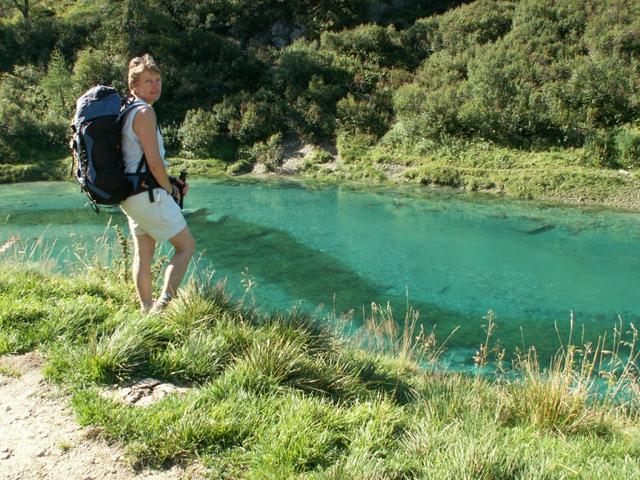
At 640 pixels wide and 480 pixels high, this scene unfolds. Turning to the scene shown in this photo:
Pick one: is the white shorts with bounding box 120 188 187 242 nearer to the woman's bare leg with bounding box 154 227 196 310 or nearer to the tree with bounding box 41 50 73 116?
the woman's bare leg with bounding box 154 227 196 310

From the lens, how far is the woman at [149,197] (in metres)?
4.09

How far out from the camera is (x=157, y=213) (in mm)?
4324

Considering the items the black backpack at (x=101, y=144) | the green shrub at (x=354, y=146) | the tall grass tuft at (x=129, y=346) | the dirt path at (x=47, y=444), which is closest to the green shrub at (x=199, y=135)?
the green shrub at (x=354, y=146)

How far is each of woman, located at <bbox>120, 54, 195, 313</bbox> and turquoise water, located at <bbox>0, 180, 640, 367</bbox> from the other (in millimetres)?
1843

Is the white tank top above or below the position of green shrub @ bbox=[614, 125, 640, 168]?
above

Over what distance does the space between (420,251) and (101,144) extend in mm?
10253

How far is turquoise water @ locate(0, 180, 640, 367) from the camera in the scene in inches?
373

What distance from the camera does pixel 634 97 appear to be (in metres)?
21.3

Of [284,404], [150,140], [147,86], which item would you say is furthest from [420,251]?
[284,404]

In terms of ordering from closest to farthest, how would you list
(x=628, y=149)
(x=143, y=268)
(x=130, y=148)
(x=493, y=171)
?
(x=130, y=148) → (x=143, y=268) → (x=628, y=149) → (x=493, y=171)

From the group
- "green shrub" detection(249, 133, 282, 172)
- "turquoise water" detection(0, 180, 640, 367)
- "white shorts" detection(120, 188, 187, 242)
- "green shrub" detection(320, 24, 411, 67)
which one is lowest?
"turquoise water" detection(0, 180, 640, 367)

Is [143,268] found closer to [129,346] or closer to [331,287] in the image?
[129,346]

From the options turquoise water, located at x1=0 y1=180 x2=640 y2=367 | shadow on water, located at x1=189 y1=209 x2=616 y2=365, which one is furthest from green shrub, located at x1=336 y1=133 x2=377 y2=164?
shadow on water, located at x1=189 y1=209 x2=616 y2=365

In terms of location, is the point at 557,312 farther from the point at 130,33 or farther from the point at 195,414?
the point at 130,33
